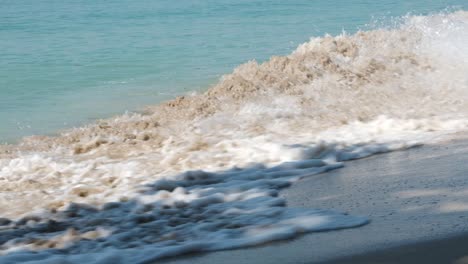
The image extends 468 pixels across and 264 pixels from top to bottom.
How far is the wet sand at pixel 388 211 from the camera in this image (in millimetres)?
4219

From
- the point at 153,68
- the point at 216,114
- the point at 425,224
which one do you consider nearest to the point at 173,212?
the point at 425,224

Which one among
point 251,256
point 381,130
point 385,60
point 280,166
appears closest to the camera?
point 251,256

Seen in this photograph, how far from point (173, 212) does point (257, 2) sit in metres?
32.3

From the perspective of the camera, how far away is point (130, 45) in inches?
899

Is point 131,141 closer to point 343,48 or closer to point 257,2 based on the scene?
point 343,48

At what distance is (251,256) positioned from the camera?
440 centimetres

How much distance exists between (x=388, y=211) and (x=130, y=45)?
60.6 feet

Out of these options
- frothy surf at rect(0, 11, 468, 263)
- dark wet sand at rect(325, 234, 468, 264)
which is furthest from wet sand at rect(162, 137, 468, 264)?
frothy surf at rect(0, 11, 468, 263)

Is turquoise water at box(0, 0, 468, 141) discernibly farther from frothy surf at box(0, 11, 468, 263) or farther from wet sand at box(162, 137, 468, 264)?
wet sand at box(162, 137, 468, 264)

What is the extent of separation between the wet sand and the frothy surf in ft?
0.57

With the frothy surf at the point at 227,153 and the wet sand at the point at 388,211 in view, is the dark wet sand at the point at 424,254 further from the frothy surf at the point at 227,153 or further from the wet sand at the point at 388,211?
the frothy surf at the point at 227,153

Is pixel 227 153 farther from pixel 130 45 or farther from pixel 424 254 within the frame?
pixel 130 45

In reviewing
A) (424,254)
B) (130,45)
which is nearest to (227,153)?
(424,254)

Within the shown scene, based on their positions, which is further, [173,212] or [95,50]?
[95,50]
